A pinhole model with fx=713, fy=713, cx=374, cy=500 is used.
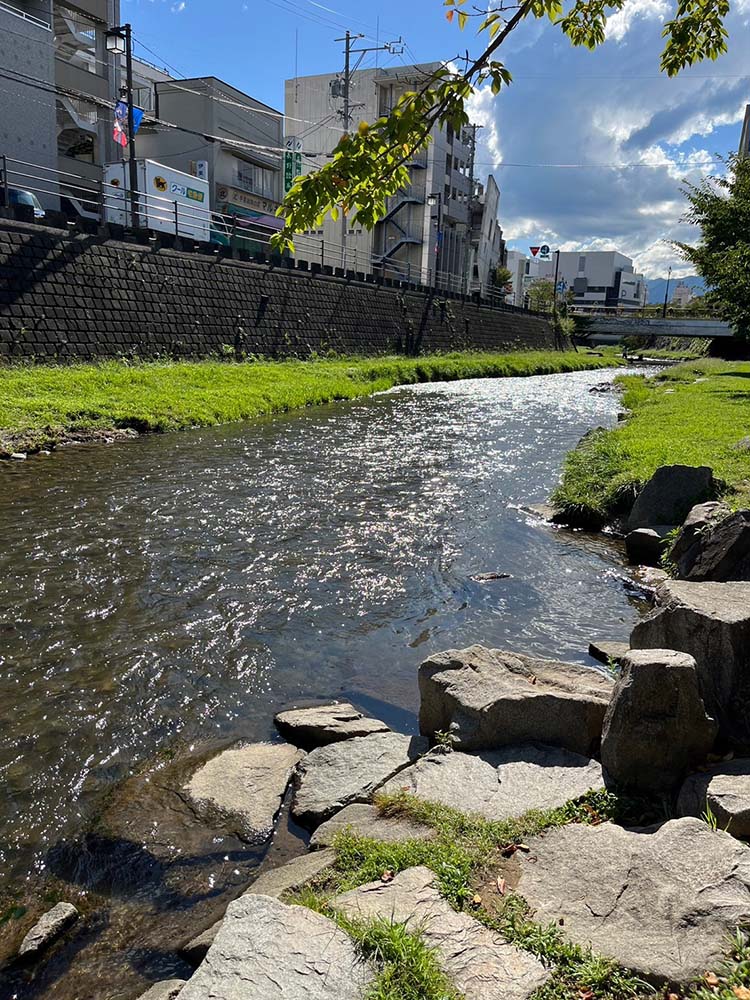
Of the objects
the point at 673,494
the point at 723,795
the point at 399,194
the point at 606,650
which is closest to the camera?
the point at 723,795

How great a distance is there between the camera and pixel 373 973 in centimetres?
241

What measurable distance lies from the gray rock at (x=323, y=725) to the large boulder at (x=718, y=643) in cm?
197

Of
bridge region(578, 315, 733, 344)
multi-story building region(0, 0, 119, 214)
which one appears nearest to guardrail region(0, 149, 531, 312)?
multi-story building region(0, 0, 119, 214)

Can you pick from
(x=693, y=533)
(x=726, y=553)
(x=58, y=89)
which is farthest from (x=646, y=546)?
(x=58, y=89)

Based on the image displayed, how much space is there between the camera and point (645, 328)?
242 ft

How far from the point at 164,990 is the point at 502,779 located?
192 centimetres

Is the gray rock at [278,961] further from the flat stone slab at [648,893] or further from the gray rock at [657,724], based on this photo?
the gray rock at [657,724]

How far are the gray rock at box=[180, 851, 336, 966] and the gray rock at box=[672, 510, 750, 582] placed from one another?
406cm

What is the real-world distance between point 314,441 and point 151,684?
1108 cm

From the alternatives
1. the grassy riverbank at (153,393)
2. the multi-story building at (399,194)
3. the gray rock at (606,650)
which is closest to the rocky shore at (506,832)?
the gray rock at (606,650)

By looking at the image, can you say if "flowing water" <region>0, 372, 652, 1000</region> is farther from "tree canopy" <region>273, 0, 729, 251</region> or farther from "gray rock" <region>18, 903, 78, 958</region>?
"tree canopy" <region>273, 0, 729, 251</region>

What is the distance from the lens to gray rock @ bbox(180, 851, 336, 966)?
9.99 feet

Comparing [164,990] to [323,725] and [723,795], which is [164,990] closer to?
[323,725]

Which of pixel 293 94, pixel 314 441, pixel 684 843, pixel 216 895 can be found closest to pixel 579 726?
pixel 684 843
